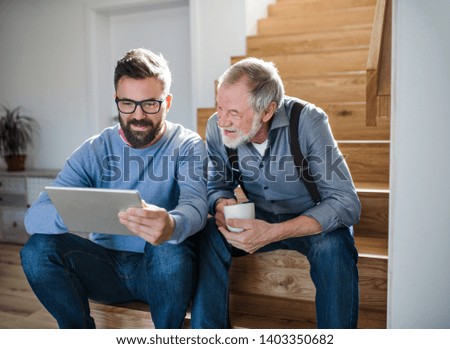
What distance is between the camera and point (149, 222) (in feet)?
3.73

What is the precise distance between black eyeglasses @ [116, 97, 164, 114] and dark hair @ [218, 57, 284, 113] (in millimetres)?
221

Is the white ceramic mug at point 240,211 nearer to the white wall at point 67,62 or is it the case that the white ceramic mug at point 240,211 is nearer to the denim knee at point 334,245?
the denim knee at point 334,245

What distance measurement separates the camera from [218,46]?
3203 mm

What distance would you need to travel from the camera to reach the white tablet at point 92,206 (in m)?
1.07

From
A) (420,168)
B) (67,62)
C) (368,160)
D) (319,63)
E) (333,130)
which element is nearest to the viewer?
(420,168)

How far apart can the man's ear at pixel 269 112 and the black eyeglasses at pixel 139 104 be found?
0.32 m

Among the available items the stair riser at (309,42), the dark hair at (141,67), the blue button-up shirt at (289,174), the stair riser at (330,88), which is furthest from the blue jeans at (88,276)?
the stair riser at (309,42)

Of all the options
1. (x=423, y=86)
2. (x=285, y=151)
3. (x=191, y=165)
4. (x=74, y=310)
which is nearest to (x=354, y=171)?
(x=285, y=151)

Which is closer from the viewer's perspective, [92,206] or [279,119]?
[92,206]

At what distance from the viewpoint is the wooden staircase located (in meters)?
1.54

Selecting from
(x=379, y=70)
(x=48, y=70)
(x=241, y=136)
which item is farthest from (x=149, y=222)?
(x=48, y=70)

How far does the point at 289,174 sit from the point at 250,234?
0.28 metres

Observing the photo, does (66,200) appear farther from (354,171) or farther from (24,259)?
(354,171)

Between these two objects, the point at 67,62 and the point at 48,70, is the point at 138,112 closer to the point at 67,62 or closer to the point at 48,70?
the point at 67,62
